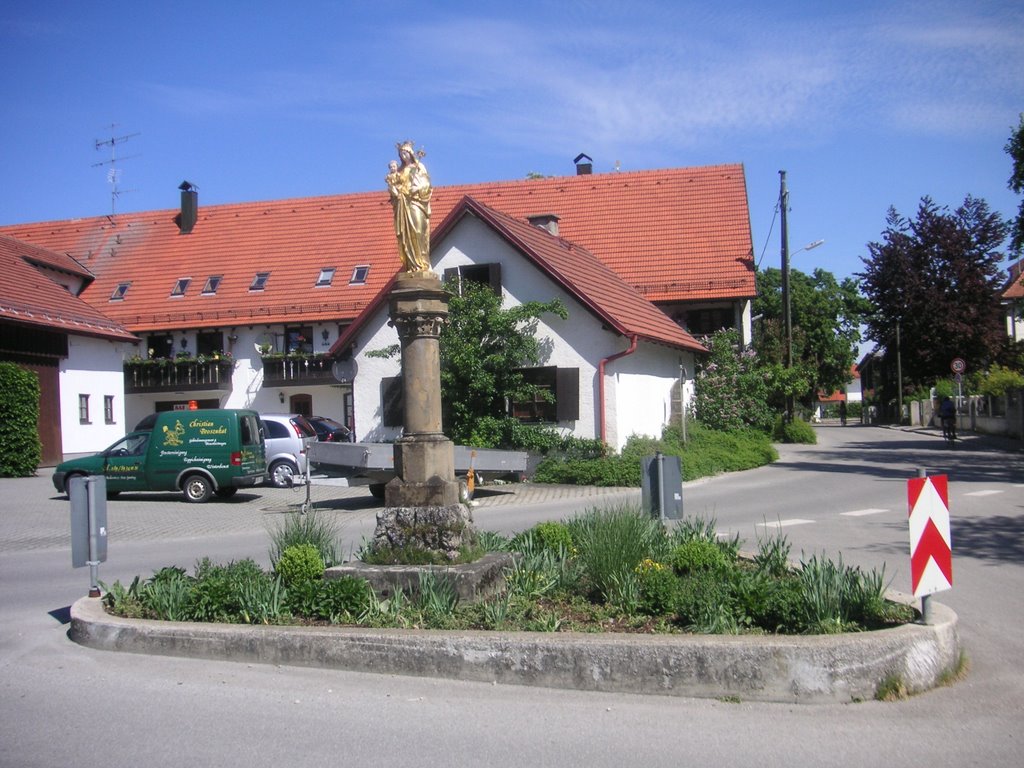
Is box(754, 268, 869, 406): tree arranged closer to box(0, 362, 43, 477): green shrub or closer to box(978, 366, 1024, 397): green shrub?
box(978, 366, 1024, 397): green shrub

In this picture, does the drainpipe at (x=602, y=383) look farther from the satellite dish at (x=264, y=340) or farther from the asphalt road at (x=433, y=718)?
the satellite dish at (x=264, y=340)

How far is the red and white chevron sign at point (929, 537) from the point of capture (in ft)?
20.0

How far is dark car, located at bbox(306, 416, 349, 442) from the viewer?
80.9 feet

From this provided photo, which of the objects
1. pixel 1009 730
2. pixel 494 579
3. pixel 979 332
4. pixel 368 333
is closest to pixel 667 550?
pixel 494 579

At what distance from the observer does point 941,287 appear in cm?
5303

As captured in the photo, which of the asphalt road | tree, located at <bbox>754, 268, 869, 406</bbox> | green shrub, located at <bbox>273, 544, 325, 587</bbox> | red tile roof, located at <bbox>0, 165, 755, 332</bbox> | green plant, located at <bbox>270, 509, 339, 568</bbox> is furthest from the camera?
tree, located at <bbox>754, 268, 869, 406</bbox>

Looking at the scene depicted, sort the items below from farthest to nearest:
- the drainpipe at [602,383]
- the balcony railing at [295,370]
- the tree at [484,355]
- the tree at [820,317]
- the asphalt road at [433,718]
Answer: the tree at [820,317]
the balcony railing at [295,370]
the drainpipe at [602,383]
the tree at [484,355]
the asphalt road at [433,718]

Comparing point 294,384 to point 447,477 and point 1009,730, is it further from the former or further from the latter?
point 1009,730

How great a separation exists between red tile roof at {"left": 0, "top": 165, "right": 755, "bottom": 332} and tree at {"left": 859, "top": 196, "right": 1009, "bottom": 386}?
22262mm

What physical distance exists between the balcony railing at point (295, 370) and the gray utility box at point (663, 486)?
25718mm

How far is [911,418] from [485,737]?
55930mm

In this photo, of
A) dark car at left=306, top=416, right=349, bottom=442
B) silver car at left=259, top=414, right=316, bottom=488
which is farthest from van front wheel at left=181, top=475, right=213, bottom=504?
dark car at left=306, top=416, right=349, bottom=442

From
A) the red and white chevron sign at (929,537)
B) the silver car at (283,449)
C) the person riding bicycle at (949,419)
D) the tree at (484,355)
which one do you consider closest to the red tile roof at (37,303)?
the silver car at (283,449)

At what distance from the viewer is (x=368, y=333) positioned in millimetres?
23672
